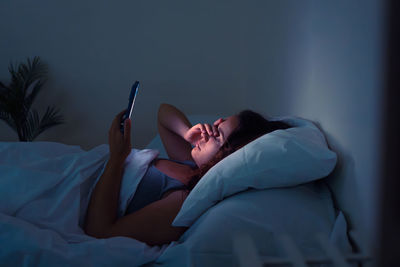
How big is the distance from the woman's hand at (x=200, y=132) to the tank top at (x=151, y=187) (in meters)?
0.21

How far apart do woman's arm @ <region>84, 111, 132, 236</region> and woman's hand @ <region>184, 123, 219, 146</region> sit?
0.28 m

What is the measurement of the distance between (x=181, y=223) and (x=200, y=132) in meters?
0.49

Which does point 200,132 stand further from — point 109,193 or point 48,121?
point 48,121

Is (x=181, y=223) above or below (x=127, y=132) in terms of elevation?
below

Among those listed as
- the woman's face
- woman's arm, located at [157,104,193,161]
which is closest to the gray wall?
woman's arm, located at [157,104,193,161]

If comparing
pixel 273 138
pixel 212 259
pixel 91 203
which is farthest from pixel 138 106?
pixel 212 259

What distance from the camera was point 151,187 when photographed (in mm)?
1028

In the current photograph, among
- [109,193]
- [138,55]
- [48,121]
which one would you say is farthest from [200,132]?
[48,121]

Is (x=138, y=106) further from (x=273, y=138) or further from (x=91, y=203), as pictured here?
(x=273, y=138)

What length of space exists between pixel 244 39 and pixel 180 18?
54cm

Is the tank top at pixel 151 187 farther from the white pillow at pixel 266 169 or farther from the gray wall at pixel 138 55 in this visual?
the gray wall at pixel 138 55

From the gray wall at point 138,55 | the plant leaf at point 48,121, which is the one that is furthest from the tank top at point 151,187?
the plant leaf at point 48,121

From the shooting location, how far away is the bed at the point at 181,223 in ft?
2.04

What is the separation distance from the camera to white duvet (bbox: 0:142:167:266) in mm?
645
